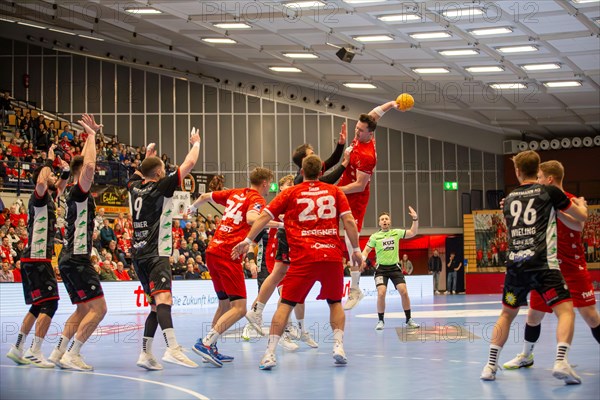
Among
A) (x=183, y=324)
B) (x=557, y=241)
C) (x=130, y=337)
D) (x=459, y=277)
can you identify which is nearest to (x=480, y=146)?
(x=459, y=277)

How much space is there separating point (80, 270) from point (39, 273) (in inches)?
26.6

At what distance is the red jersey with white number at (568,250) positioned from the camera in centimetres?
841

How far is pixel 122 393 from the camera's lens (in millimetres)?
7262

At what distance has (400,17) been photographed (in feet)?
81.7

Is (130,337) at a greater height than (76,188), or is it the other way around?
(76,188)

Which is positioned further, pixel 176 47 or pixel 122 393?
pixel 176 47

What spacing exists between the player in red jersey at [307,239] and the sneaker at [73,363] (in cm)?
195

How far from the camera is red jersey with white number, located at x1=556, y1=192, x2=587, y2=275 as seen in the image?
8.41 m

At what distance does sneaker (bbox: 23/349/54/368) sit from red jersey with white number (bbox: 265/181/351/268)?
119 inches

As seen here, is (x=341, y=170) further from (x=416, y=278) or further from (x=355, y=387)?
(x=416, y=278)

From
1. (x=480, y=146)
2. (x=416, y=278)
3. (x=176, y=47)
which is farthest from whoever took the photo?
(x=480, y=146)

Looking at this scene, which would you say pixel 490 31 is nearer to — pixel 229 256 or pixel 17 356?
pixel 229 256

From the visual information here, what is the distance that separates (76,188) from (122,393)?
2.87m

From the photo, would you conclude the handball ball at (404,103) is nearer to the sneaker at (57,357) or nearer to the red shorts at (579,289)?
the red shorts at (579,289)
